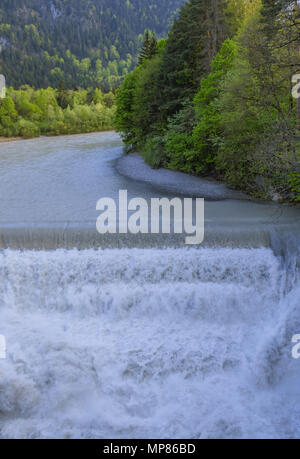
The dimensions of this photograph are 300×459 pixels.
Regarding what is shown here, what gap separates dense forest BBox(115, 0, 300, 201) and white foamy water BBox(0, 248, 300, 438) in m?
3.37

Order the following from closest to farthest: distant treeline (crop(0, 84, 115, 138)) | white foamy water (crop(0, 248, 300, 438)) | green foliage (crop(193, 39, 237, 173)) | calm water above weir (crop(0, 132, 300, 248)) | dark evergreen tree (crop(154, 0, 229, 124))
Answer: white foamy water (crop(0, 248, 300, 438)), calm water above weir (crop(0, 132, 300, 248)), green foliage (crop(193, 39, 237, 173)), dark evergreen tree (crop(154, 0, 229, 124)), distant treeline (crop(0, 84, 115, 138))

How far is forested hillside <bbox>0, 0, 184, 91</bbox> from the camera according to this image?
10050cm

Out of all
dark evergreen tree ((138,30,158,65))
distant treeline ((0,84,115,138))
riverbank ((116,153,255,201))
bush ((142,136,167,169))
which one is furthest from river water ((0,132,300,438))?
distant treeline ((0,84,115,138))

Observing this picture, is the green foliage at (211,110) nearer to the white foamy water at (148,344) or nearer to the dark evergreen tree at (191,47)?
the dark evergreen tree at (191,47)

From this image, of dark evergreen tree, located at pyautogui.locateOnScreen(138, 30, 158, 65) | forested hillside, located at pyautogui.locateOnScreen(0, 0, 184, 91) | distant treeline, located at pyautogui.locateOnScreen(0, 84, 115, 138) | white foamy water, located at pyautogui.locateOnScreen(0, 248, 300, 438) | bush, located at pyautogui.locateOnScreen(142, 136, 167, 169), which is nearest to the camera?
white foamy water, located at pyautogui.locateOnScreen(0, 248, 300, 438)

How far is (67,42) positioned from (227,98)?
161 metres

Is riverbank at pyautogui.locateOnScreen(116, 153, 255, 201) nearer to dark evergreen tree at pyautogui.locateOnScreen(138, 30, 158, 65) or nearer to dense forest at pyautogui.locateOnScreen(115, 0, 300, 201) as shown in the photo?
dense forest at pyautogui.locateOnScreen(115, 0, 300, 201)

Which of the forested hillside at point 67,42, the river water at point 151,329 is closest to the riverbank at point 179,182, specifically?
the river water at point 151,329

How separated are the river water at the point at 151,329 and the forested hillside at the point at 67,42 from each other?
8582 centimetres

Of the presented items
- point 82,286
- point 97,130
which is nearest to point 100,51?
point 97,130

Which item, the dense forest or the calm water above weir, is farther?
the dense forest
